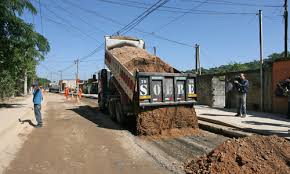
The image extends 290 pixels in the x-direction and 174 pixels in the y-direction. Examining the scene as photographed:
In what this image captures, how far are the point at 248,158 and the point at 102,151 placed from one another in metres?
3.63

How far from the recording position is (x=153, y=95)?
11078 mm

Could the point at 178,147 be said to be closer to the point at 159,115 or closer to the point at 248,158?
the point at 159,115

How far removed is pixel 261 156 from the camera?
655 cm

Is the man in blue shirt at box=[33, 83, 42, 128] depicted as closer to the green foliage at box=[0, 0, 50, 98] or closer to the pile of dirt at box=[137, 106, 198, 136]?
the pile of dirt at box=[137, 106, 198, 136]

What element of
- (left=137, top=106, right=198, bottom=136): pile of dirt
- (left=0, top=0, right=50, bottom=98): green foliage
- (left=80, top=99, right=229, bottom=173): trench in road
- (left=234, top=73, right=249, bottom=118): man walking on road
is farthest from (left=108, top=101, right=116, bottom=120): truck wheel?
(left=0, top=0, right=50, bottom=98): green foliage

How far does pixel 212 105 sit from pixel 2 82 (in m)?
15.9

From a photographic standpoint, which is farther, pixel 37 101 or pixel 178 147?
pixel 37 101

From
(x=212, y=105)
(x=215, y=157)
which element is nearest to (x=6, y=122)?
(x=215, y=157)

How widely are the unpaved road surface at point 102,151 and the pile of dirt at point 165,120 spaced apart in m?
0.47

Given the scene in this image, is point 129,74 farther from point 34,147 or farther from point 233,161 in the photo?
point 233,161

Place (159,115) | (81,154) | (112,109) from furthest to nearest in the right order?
(112,109), (159,115), (81,154)

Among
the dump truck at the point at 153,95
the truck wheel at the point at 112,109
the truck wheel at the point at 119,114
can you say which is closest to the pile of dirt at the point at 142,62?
the dump truck at the point at 153,95

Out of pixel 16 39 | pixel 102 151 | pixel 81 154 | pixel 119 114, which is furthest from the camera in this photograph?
pixel 16 39

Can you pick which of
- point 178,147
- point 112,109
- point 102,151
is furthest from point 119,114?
point 102,151
